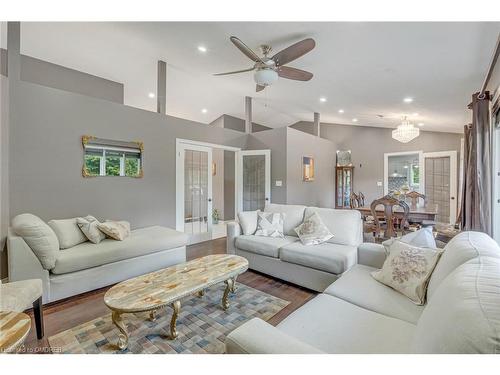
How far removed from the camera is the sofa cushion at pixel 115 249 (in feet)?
7.89

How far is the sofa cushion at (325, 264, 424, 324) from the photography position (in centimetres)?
147

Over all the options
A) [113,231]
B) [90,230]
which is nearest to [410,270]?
[113,231]

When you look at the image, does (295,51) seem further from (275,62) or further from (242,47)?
(242,47)

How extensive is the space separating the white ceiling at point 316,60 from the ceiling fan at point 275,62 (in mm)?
258

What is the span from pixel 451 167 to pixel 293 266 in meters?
5.72

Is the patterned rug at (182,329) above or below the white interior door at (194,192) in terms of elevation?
below

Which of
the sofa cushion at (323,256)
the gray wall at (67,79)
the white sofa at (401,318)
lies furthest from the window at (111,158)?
the white sofa at (401,318)

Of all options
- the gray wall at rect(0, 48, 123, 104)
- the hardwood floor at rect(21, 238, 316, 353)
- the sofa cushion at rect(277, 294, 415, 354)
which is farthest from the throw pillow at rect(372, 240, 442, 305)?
the gray wall at rect(0, 48, 123, 104)

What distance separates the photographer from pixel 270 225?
11.2ft

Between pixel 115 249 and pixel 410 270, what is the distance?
9.65 ft

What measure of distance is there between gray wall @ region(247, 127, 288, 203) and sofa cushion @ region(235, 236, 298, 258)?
222 cm

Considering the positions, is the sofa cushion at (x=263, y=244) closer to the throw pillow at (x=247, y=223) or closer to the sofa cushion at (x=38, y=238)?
the throw pillow at (x=247, y=223)
